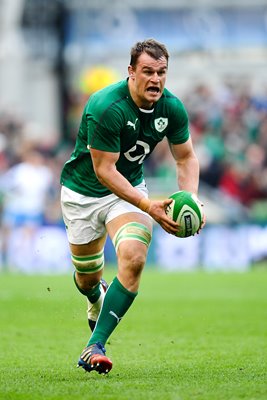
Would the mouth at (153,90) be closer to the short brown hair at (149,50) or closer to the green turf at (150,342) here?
the short brown hair at (149,50)

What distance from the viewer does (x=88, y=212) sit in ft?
28.9

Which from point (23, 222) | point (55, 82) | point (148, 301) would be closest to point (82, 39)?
point (55, 82)

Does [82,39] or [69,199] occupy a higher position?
[69,199]

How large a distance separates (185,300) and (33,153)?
6.14 meters

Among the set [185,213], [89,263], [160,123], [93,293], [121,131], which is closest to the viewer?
[185,213]

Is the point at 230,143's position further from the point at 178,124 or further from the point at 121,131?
the point at 121,131

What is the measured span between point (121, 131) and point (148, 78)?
0.43 meters

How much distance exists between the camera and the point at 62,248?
20.5m

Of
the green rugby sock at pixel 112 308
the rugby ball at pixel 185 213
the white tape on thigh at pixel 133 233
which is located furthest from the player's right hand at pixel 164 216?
the green rugby sock at pixel 112 308

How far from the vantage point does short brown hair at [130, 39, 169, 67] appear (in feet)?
26.5

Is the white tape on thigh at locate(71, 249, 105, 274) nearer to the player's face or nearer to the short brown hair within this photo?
the player's face

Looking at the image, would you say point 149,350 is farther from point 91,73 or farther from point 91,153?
point 91,73

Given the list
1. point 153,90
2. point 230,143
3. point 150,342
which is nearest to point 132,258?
point 153,90

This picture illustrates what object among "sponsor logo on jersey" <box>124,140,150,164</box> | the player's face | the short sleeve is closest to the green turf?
"sponsor logo on jersey" <box>124,140,150,164</box>
